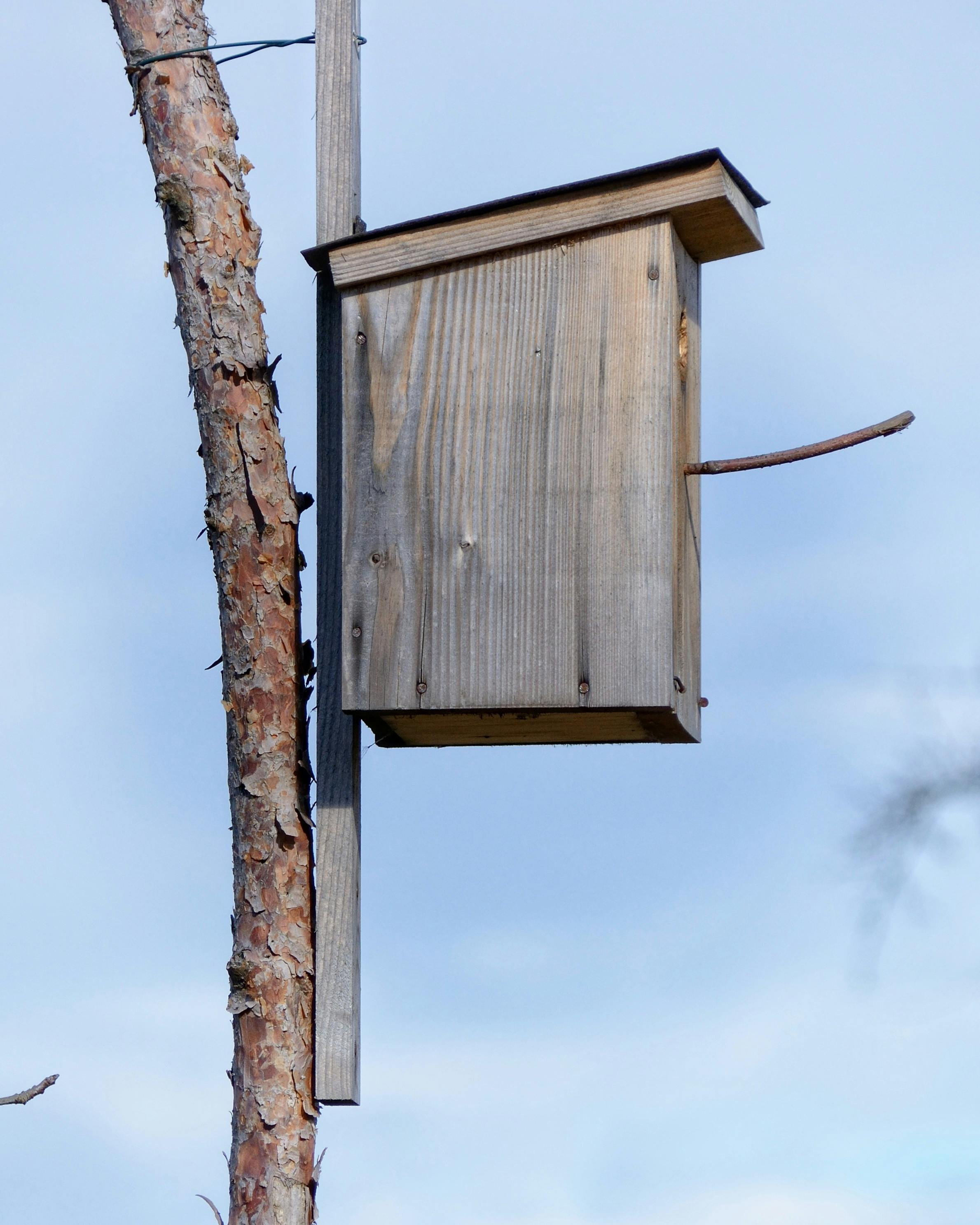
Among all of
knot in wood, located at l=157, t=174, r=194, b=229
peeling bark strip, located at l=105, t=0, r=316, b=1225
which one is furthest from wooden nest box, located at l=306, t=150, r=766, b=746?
knot in wood, located at l=157, t=174, r=194, b=229

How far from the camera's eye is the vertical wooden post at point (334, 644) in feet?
8.53

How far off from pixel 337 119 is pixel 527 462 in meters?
0.79

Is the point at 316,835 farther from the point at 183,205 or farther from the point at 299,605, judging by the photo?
the point at 183,205

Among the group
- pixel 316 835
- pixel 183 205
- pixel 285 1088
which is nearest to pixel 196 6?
pixel 183 205

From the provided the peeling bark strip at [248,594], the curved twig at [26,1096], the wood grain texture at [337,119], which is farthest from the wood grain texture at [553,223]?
the curved twig at [26,1096]

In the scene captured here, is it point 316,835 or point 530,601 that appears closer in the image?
point 530,601

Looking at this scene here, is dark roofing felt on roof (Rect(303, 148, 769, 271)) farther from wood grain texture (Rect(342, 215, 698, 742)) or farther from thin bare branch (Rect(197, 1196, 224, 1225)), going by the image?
thin bare branch (Rect(197, 1196, 224, 1225))

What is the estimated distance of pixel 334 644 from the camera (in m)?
2.67

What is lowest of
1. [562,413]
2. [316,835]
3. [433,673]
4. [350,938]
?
[350,938]

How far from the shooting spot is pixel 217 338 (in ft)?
9.10

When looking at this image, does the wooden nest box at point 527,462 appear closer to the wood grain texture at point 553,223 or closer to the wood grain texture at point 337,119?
the wood grain texture at point 553,223

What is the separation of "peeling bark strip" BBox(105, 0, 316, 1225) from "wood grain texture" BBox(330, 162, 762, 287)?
0.83ft

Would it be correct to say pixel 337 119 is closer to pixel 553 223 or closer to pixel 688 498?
pixel 553 223

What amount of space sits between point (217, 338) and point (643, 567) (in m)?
0.88
